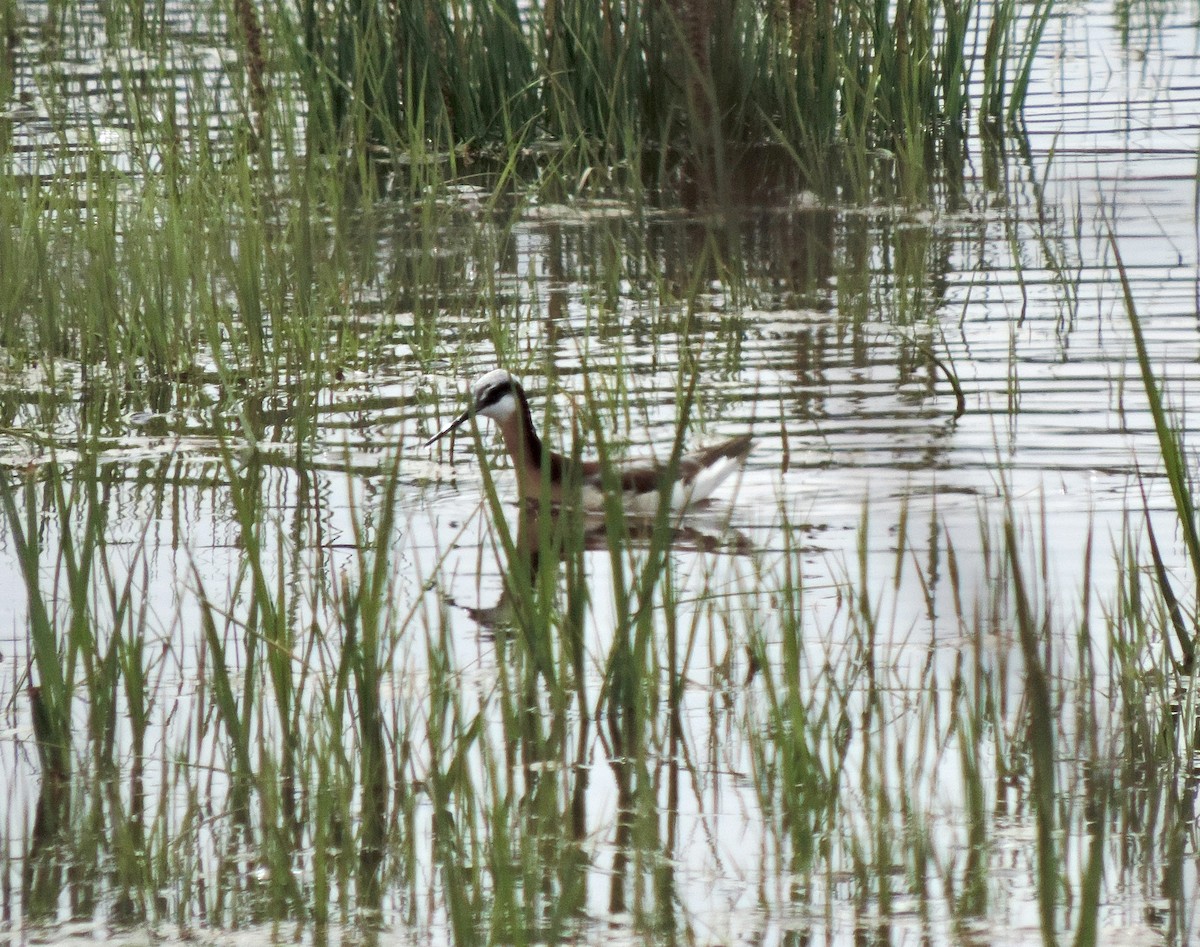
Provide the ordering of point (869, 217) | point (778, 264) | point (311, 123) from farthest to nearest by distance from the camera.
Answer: point (869, 217)
point (778, 264)
point (311, 123)

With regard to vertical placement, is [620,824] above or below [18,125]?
below

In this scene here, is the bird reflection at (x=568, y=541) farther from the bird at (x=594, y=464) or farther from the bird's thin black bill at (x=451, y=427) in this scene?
the bird's thin black bill at (x=451, y=427)

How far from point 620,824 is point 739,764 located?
278 millimetres

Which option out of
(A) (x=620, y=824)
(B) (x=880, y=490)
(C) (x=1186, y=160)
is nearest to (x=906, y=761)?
(A) (x=620, y=824)

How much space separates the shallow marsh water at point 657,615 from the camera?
2.70 m

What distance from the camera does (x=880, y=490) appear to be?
510 cm

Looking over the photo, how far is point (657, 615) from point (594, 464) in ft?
5.10

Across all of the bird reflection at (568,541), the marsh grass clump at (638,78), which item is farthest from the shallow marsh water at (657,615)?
the marsh grass clump at (638,78)

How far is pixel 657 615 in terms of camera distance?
155 inches

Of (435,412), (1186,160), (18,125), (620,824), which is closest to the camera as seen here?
(620,824)

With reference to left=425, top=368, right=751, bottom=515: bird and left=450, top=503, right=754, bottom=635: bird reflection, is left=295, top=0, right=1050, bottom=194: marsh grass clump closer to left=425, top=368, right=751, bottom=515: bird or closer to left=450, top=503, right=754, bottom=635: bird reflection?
left=425, top=368, right=751, bottom=515: bird

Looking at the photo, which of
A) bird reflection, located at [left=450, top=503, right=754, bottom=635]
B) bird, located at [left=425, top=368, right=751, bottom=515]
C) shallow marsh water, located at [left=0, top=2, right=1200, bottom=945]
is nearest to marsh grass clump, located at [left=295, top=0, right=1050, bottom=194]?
shallow marsh water, located at [left=0, top=2, right=1200, bottom=945]

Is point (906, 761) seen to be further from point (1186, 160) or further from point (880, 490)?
point (1186, 160)

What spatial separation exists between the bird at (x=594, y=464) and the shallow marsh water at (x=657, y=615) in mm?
126
